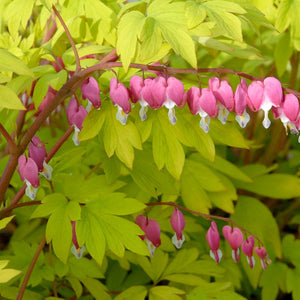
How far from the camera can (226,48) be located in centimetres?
132

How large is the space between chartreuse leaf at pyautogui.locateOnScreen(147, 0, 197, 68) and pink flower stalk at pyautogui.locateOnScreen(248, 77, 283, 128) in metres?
0.17

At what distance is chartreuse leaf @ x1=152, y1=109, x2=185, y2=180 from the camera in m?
1.27

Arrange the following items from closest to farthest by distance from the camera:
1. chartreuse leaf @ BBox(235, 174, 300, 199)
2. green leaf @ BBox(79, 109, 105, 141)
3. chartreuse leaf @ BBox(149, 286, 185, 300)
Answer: green leaf @ BBox(79, 109, 105, 141) → chartreuse leaf @ BBox(149, 286, 185, 300) → chartreuse leaf @ BBox(235, 174, 300, 199)

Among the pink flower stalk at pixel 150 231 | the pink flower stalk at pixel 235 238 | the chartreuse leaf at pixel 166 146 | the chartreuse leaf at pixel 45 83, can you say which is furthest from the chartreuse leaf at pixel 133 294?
the chartreuse leaf at pixel 45 83

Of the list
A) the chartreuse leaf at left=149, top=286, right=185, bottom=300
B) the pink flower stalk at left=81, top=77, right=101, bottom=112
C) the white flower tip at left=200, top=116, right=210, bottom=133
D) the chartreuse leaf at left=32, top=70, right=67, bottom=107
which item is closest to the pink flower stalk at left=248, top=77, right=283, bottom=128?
the white flower tip at left=200, top=116, right=210, bottom=133

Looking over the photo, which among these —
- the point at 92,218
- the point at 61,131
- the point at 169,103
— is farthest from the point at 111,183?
the point at 61,131

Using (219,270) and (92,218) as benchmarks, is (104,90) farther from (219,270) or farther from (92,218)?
(219,270)

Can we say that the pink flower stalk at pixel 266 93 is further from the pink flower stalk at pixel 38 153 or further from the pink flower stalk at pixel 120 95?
the pink flower stalk at pixel 38 153

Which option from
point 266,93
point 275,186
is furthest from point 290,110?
point 275,186

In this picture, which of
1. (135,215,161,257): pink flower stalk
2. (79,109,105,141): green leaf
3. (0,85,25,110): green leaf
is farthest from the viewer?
(135,215,161,257): pink flower stalk

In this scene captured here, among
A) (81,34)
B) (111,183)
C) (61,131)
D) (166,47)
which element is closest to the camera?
(166,47)

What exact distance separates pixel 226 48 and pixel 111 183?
0.49m

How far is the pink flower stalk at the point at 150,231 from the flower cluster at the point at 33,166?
1.00ft

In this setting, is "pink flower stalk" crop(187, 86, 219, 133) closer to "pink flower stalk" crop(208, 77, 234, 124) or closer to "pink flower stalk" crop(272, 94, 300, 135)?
"pink flower stalk" crop(208, 77, 234, 124)
